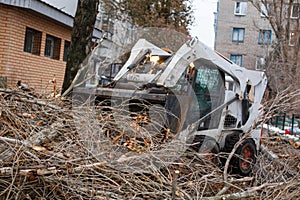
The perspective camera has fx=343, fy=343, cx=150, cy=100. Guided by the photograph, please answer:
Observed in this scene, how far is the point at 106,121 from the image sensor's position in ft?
12.5

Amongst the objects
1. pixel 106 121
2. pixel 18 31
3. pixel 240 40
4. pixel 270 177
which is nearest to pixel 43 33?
pixel 18 31

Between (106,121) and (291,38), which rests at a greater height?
(291,38)

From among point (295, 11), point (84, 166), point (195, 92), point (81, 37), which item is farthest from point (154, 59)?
point (295, 11)

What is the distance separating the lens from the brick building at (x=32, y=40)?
9.42 m

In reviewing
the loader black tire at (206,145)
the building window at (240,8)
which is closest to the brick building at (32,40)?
the loader black tire at (206,145)

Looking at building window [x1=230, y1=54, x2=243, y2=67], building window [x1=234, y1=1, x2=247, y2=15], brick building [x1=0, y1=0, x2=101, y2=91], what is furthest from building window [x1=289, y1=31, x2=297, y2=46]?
building window [x1=234, y1=1, x2=247, y2=15]

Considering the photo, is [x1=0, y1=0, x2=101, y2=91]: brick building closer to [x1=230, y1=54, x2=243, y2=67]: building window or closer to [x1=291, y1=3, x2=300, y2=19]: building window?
[x1=291, y1=3, x2=300, y2=19]: building window

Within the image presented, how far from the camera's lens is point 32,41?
35.8 feet

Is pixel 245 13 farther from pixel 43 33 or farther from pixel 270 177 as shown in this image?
pixel 270 177

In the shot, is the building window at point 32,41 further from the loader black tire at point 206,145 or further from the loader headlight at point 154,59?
the loader black tire at point 206,145

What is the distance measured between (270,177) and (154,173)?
6.36ft

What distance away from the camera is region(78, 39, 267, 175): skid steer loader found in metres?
4.80

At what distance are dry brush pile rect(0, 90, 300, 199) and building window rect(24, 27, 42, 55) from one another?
24.0 feet

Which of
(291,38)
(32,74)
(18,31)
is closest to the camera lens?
(18,31)
